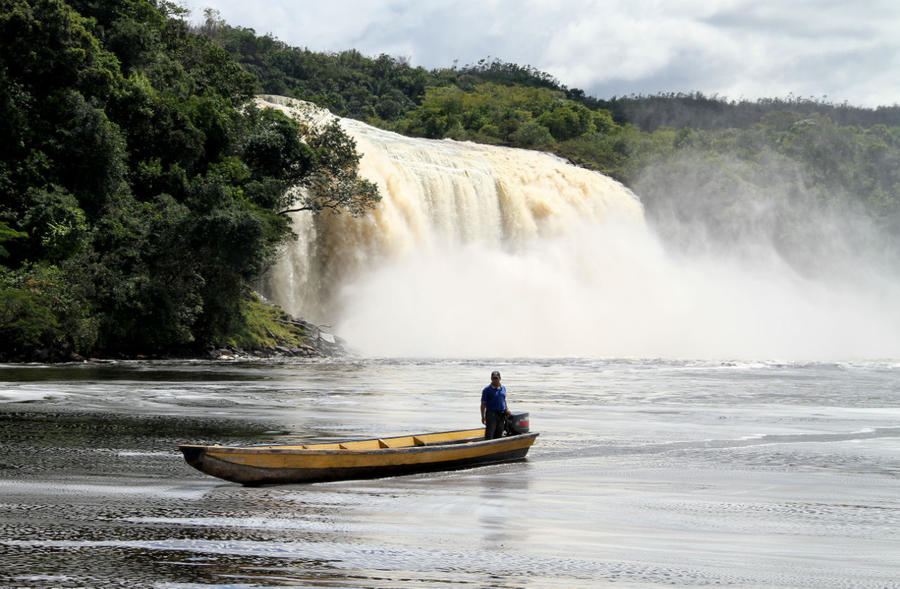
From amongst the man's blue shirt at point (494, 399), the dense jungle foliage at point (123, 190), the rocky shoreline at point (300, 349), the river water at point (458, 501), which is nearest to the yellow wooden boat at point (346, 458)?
the river water at point (458, 501)

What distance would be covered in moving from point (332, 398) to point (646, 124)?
12353cm

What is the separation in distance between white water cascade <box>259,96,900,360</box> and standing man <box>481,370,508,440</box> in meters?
31.6

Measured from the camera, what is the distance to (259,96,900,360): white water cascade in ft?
164

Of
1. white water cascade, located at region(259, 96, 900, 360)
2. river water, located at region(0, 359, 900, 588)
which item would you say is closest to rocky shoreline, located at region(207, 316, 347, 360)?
white water cascade, located at region(259, 96, 900, 360)

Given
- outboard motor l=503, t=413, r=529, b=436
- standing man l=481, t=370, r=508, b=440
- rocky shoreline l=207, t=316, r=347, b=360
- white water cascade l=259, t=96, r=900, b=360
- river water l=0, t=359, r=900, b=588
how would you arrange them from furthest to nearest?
white water cascade l=259, t=96, r=900, b=360, rocky shoreline l=207, t=316, r=347, b=360, outboard motor l=503, t=413, r=529, b=436, standing man l=481, t=370, r=508, b=440, river water l=0, t=359, r=900, b=588

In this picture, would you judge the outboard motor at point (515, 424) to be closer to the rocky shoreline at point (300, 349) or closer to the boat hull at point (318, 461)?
the boat hull at point (318, 461)

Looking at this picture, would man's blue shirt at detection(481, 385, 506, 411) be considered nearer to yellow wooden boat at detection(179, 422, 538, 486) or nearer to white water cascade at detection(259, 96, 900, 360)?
yellow wooden boat at detection(179, 422, 538, 486)

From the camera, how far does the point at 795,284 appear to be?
8219 centimetres

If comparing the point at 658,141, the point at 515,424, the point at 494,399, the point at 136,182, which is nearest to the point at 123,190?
the point at 136,182

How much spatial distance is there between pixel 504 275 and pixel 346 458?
42975mm

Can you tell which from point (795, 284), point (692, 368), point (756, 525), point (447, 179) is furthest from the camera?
point (795, 284)

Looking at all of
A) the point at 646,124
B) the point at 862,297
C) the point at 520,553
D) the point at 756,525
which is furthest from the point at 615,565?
the point at 646,124

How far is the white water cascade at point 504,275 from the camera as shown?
164ft

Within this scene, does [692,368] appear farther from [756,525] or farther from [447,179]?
[756,525]
